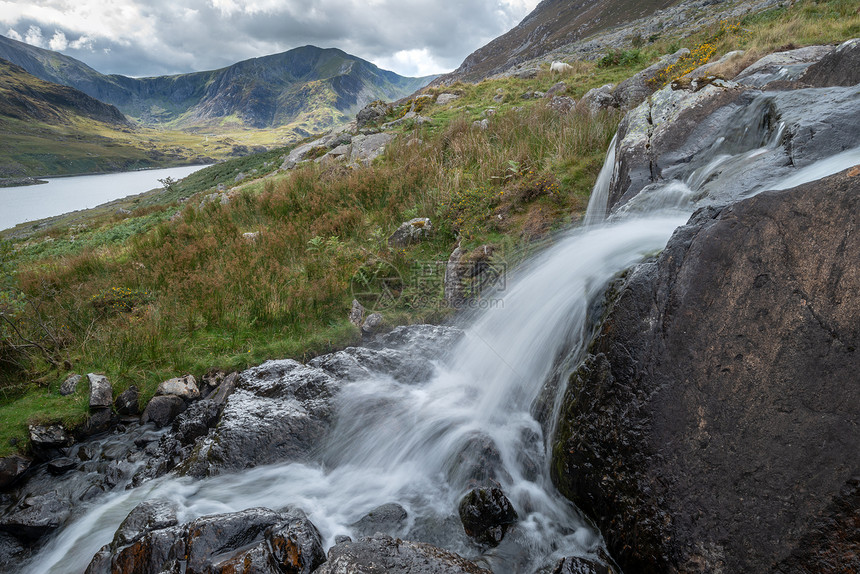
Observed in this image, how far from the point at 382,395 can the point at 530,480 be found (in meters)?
1.88

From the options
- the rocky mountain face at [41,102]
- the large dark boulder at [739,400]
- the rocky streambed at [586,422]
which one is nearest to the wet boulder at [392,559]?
the rocky streambed at [586,422]

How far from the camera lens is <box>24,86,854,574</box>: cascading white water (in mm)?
3174

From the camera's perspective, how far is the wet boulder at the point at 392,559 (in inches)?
92.3

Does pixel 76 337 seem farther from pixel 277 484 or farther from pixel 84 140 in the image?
pixel 84 140

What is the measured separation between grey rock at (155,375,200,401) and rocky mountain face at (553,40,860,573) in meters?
4.57

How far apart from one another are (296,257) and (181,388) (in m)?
3.41

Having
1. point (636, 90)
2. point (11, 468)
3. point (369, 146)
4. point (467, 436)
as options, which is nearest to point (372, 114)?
point (369, 146)

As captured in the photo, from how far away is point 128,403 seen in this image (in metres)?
4.87

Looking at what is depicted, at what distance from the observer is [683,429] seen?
7.87 feet

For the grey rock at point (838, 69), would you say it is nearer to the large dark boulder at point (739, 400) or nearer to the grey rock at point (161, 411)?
the large dark boulder at point (739, 400)

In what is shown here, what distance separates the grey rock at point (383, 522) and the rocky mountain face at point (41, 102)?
209168 mm

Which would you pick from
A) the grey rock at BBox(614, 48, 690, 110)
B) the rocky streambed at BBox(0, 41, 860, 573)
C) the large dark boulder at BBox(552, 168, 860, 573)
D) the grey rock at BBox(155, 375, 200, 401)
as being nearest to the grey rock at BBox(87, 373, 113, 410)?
the rocky streambed at BBox(0, 41, 860, 573)

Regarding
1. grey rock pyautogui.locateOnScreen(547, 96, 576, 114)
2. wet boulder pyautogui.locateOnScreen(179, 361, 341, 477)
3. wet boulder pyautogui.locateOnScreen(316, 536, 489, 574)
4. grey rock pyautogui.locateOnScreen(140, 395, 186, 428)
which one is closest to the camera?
wet boulder pyautogui.locateOnScreen(316, 536, 489, 574)

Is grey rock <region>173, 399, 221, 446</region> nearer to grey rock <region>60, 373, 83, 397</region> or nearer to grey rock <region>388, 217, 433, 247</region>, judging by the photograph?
grey rock <region>60, 373, 83, 397</region>
